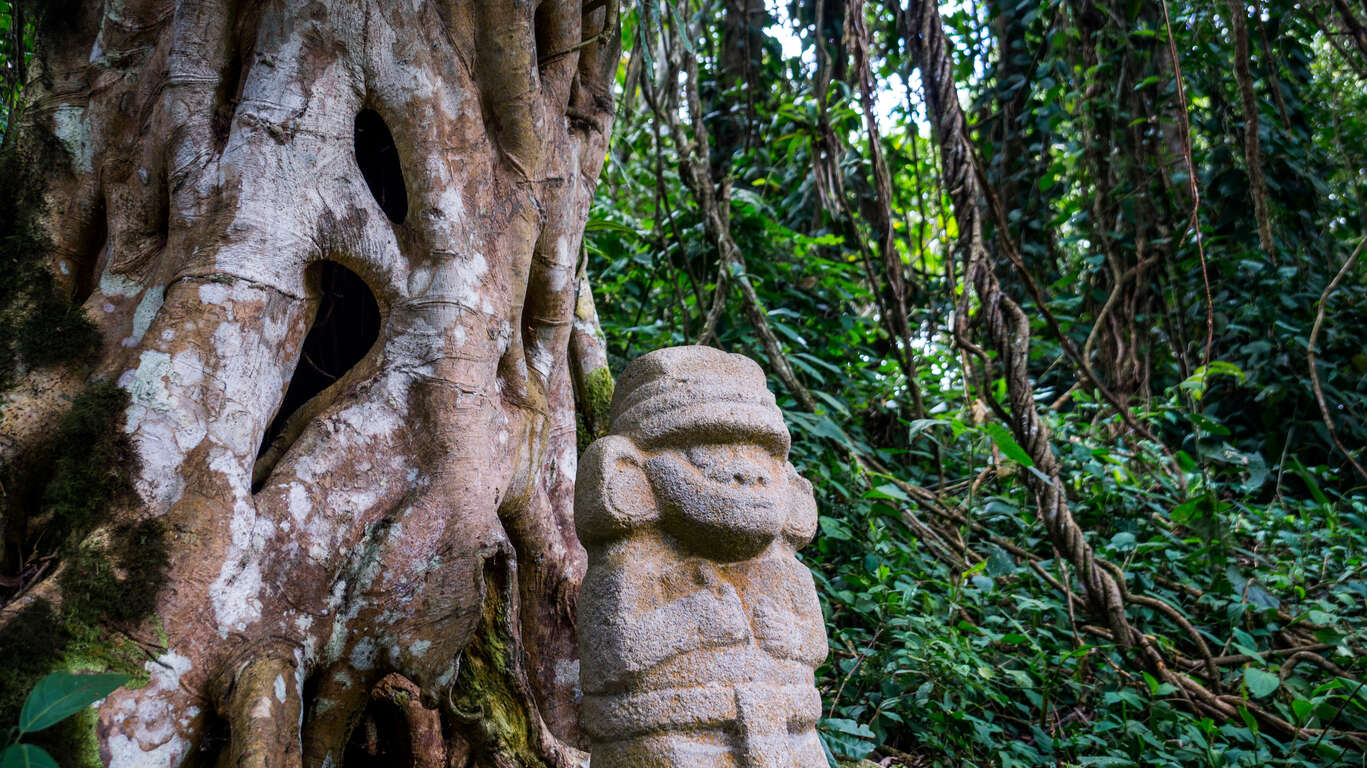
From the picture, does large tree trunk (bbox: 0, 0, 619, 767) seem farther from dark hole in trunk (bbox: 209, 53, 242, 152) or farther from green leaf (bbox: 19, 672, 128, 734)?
green leaf (bbox: 19, 672, 128, 734)

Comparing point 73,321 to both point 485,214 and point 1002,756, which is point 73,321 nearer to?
point 485,214

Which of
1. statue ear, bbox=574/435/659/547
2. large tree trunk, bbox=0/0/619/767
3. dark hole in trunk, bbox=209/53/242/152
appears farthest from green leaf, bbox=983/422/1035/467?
dark hole in trunk, bbox=209/53/242/152

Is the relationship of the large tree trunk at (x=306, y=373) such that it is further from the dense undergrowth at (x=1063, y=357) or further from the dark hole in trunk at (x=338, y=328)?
the dense undergrowth at (x=1063, y=357)

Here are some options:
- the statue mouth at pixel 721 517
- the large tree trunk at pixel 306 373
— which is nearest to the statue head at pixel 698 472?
the statue mouth at pixel 721 517

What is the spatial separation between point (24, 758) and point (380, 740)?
3.81 feet

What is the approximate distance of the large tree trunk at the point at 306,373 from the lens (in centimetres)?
196

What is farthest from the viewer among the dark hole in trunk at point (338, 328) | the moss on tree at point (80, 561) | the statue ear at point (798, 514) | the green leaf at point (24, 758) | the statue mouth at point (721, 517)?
the dark hole in trunk at point (338, 328)

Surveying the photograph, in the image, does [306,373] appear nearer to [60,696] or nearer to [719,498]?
[719,498]

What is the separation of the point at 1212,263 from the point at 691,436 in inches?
207

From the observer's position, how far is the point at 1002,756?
3.16 metres

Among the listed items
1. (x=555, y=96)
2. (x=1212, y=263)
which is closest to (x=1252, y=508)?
(x=1212, y=263)

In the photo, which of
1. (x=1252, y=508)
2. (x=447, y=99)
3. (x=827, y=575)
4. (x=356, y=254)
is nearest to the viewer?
(x=356, y=254)

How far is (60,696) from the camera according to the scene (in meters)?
1.50

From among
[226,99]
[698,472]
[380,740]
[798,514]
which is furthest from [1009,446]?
[226,99]
